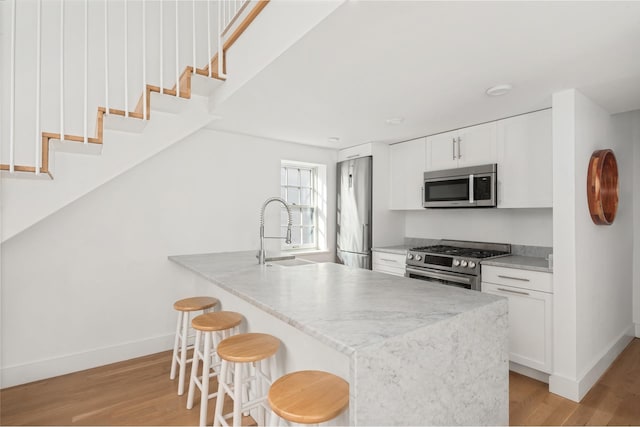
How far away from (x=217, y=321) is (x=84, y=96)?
75.7 inches

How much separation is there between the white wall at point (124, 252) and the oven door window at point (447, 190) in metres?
1.89

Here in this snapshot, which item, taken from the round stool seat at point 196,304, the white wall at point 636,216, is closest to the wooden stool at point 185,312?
the round stool seat at point 196,304

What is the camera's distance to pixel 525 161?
112 inches

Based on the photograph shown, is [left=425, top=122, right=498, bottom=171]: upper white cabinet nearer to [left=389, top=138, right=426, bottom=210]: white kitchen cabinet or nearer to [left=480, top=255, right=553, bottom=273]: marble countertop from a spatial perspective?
[left=389, top=138, right=426, bottom=210]: white kitchen cabinet

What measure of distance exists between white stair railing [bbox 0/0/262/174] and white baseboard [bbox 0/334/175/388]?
1.59 m

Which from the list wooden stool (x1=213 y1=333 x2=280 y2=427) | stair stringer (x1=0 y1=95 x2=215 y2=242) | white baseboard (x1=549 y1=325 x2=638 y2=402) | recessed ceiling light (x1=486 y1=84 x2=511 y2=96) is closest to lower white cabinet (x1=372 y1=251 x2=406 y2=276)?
white baseboard (x1=549 y1=325 x2=638 y2=402)

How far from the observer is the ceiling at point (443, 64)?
1.49 meters

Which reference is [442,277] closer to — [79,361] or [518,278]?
[518,278]

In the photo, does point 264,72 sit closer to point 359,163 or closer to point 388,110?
point 388,110

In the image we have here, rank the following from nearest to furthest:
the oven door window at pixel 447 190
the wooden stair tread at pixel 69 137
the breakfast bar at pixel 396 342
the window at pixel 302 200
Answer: the breakfast bar at pixel 396 342
the wooden stair tread at pixel 69 137
the oven door window at pixel 447 190
the window at pixel 302 200

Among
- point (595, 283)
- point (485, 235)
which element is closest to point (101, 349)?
point (485, 235)

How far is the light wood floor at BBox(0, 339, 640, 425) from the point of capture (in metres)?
2.09

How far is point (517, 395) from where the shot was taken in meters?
2.39

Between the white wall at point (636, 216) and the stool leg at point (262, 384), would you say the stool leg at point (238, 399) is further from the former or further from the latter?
the white wall at point (636, 216)
